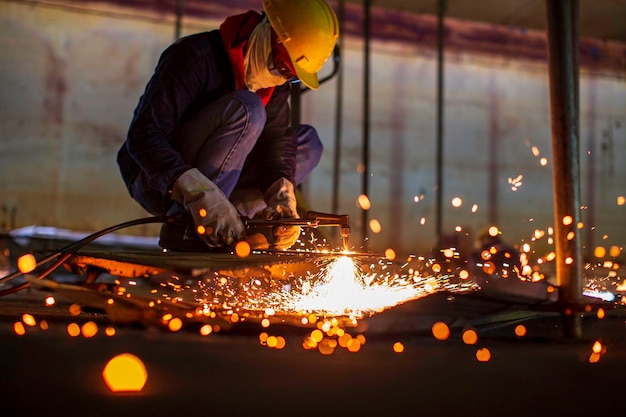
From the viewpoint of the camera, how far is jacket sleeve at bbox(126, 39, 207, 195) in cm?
161

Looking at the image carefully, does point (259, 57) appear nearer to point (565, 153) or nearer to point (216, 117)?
point (216, 117)

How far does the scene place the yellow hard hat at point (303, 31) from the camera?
1.72m

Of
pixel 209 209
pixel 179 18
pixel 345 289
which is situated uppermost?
pixel 179 18

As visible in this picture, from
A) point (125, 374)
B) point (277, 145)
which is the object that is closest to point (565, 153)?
point (277, 145)

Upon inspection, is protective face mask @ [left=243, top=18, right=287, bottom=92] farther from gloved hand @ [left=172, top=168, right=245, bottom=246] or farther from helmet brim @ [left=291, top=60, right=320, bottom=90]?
gloved hand @ [left=172, top=168, right=245, bottom=246]

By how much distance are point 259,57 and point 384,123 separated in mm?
2642

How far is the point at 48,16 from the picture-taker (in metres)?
3.77

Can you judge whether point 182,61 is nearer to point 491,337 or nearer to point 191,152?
point 191,152

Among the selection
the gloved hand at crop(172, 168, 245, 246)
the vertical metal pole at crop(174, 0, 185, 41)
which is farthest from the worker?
the vertical metal pole at crop(174, 0, 185, 41)

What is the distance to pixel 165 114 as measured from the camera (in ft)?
5.51

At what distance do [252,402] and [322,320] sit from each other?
20.0 inches

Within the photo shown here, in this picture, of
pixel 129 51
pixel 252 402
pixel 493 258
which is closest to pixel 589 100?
pixel 493 258

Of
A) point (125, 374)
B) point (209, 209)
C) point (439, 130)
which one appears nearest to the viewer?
point (125, 374)

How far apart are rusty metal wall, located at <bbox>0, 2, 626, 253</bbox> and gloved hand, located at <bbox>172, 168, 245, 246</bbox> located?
242 cm
